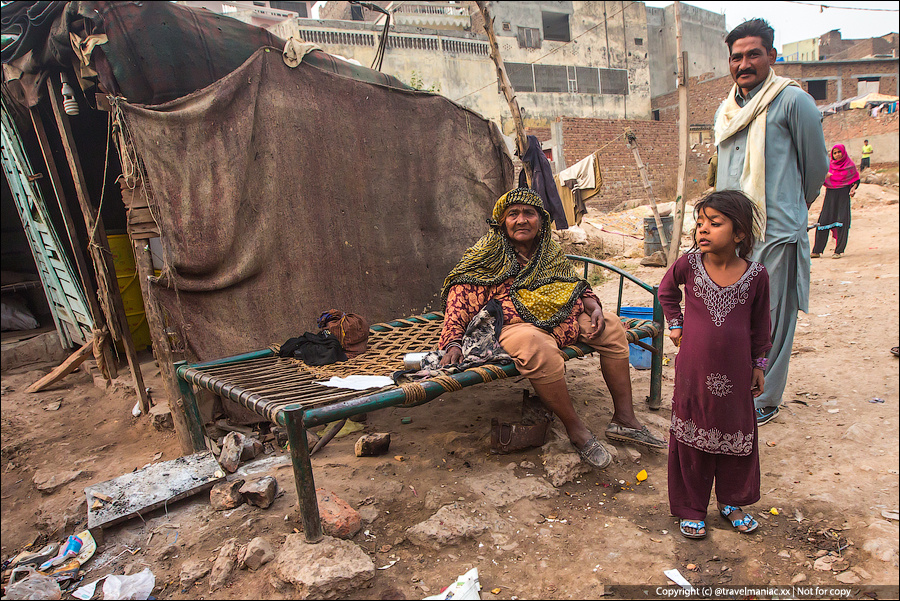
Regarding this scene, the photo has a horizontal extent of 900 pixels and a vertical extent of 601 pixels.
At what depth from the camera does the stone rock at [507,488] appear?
8.23 ft

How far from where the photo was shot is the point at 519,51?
68.6 feet

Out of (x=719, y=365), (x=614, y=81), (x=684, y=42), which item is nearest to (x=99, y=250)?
(x=719, y=365)

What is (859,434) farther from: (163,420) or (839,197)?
(839,197)

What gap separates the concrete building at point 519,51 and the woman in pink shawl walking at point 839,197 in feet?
35.6

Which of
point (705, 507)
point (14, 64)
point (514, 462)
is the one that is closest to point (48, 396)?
point (14, 64)

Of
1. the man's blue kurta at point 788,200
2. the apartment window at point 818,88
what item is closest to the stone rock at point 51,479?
the man's blue kurta at point 788,200

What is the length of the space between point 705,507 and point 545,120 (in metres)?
20.8

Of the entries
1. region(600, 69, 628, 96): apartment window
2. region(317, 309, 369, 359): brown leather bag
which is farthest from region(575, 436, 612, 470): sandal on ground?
region(600, 69, 628, 96): apartment window

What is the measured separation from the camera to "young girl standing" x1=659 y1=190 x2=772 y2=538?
194 centimetres

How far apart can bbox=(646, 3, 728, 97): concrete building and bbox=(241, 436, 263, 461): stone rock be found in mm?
27903

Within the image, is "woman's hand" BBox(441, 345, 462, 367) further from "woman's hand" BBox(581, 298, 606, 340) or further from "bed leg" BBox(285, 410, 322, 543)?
"bed leg" BBox(285, 410, 322, 543)

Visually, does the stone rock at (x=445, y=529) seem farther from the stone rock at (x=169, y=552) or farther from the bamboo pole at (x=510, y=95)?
the bamboo pole at (x=510, y=95)

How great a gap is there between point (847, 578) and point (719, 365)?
826 millimetres

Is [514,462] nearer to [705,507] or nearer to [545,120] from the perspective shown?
[705,507]
